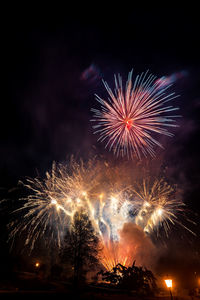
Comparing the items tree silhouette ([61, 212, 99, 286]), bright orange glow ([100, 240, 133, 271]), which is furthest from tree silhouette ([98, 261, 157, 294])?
bright orange glow ([100, 240, 133, 271])

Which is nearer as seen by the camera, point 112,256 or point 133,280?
point 133,280

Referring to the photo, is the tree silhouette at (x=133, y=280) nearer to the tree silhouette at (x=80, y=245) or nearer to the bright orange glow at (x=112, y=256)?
the tree silhouette at (x=80, y=245)

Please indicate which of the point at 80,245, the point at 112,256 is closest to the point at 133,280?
the point at 80,245

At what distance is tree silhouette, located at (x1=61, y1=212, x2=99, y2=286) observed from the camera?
2950 centimetres

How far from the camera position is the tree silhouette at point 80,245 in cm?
2950

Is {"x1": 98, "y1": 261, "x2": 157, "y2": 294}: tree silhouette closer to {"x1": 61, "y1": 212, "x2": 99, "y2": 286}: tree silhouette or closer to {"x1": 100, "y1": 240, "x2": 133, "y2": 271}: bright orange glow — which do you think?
{"x1": 61, "y1": 212, "x2": 99, "y2": 286}: tree silhouette

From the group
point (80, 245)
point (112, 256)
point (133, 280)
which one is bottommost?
point (133, 280)

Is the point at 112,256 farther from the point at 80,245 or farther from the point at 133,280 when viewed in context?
the point at 133,280

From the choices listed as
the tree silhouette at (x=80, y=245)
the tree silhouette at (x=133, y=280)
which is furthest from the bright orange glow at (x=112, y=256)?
the tree silhouette at (x=133, y=280)

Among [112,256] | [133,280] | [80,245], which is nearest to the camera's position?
[133,280]

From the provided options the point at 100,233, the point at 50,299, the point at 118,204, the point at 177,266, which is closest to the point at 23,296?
the point at 50,299

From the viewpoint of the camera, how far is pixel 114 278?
26.2 metres

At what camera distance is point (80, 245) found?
30.2 meters

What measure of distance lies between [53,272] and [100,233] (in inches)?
422
